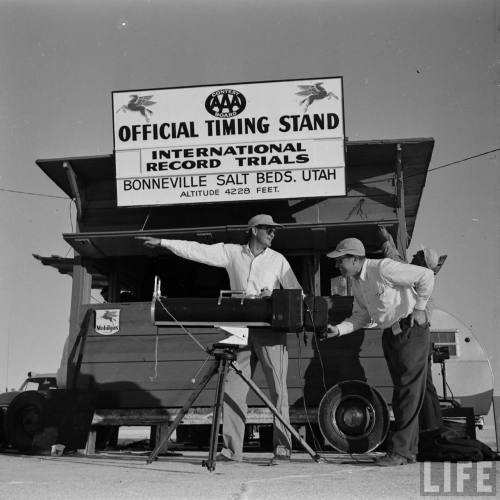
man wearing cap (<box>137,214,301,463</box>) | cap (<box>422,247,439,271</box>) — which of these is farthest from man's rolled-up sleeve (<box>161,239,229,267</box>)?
cap (<box>422,247,439,271</box>)

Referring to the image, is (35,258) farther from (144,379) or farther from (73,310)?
(144,379)

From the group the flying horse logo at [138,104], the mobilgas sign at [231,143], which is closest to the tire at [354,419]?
the mobilgas sign at [231,143]

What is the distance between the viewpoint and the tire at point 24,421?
271 inches

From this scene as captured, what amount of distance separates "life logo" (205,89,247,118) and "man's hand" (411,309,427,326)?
139 inches

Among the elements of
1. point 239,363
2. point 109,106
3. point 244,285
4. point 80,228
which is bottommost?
point 239,363

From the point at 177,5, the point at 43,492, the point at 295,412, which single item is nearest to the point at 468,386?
the point at 295,412

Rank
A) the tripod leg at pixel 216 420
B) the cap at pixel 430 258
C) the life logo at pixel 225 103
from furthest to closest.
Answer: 1. the life logo at pixel 225 103
2. the cap at pixel 430 258
3. the tripod leg at pixel 216 420

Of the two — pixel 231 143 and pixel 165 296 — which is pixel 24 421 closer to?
pixel 165 296

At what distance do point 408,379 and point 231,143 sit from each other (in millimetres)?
3619

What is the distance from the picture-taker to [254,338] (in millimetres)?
5750

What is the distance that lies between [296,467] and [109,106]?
4.94 meters

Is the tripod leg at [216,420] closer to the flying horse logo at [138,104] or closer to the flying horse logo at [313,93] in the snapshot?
the flying horse logo at [313,93]

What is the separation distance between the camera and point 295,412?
7273mm

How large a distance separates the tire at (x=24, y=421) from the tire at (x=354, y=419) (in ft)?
9.01
